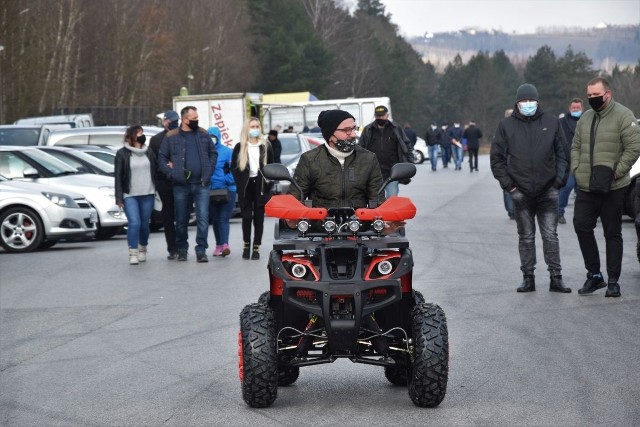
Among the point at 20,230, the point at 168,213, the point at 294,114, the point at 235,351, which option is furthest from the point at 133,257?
the point at 294,114

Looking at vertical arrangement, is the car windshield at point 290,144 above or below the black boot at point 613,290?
above

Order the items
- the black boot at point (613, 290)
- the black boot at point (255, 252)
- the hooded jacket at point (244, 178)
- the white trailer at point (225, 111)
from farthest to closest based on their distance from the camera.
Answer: the white trailer at point (225, 111), the hooded jacket at point (244, 178), the black boot at point (255, 252), the black boot at point (613, 290)

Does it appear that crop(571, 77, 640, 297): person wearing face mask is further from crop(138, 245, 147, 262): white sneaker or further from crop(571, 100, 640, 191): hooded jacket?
crop(138, 245, 147, 262): white sneaker

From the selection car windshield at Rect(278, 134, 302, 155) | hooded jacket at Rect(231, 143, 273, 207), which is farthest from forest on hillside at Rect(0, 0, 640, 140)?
hooded jacket at Rect(231, 143, 273, 207)

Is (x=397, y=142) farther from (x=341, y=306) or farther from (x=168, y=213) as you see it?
(x=341, y=306)

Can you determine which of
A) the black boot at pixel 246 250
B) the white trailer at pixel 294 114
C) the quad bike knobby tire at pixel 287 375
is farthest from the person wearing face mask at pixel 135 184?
the white trailer at pixel 294 114

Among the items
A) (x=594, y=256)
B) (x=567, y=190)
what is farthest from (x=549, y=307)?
(x=567, y=190)

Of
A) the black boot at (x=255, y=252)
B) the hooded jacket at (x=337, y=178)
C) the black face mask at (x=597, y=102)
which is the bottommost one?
the black boot at (x=255, y=252)

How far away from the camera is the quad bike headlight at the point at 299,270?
741 cm

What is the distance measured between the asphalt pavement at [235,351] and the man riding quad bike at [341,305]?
0.25 meters

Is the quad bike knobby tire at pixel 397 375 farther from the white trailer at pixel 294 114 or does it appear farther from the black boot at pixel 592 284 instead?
the white trailer at pixel 294 114

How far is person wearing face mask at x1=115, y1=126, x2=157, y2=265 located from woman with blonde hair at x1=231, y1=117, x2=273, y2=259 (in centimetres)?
→ 104

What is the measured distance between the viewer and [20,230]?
1888 centimetres

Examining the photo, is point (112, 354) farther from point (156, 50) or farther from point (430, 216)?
point (156, 50)
